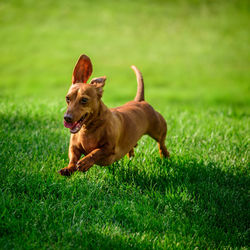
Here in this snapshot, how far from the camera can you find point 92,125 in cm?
305

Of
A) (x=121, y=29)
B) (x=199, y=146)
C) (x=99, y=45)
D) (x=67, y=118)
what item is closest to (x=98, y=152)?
(x=67, y=118)

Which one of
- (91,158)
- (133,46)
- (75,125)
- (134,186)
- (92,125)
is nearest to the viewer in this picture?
(75,125)

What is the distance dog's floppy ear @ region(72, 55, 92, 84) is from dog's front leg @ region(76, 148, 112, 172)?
72 cm

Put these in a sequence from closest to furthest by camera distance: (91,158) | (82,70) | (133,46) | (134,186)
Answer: (91,158) → (82,70) → (134,186) → (133,46)

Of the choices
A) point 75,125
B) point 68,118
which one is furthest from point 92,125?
point 68,118

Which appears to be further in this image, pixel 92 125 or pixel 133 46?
pixel 133 46

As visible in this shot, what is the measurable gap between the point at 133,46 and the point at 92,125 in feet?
45.9

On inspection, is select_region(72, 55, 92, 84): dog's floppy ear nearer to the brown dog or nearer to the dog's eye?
the brown dog

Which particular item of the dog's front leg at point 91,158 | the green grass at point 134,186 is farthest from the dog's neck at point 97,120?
the green grass at point 134,186

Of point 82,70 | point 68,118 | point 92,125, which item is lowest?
point 92,125

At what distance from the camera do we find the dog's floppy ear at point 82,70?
321 centimetres

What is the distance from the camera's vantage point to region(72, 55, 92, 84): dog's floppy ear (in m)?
3.21

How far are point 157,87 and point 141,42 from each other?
4.91 metres

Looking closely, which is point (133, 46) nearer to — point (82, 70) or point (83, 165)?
point (82, 70)
